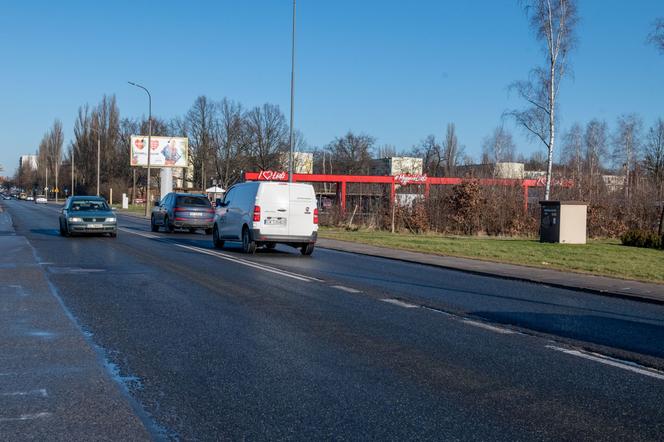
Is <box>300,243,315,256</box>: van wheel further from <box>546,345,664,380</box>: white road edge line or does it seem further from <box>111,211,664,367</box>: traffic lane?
<box>546,345,664,380</box>: white road edge line

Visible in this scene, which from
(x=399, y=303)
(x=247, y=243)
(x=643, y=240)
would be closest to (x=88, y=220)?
(x=247, y=243)

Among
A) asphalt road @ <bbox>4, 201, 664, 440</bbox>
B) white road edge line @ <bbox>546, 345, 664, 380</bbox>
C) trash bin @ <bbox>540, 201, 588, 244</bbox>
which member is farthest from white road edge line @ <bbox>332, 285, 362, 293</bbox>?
trash bin @ <bbox>540, 201, 588, 244</bbox>

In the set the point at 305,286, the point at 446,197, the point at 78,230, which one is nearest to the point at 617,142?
the point at 446,197

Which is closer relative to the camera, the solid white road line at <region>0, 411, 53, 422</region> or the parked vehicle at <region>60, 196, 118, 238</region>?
the solid white road line at <region>0, 411, 53, 422</region>

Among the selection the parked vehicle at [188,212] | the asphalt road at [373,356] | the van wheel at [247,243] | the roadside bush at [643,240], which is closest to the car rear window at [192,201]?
the parked vehicle at [188,212]

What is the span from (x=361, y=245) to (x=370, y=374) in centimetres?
1963

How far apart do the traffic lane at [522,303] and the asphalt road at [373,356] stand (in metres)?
0.05

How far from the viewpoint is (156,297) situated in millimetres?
11344

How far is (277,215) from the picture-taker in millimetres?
20531

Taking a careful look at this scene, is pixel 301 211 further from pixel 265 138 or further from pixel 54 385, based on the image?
pixel 265 138

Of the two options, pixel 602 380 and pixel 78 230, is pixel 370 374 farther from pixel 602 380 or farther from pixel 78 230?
pixel 78 230

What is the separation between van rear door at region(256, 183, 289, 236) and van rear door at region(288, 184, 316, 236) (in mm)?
182

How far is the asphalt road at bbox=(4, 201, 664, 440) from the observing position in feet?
17.0

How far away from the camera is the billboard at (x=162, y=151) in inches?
2953
